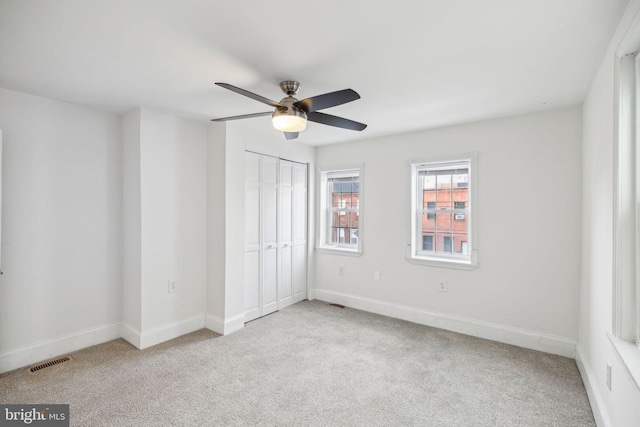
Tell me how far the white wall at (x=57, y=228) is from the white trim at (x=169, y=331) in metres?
0.47

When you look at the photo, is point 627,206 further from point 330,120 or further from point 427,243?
point 427,243

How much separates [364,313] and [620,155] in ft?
10.7

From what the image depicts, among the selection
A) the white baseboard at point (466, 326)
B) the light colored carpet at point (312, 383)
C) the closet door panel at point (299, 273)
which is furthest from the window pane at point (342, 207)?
the light colored carpet at point (312, 383)

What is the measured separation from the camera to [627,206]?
5.48 ft

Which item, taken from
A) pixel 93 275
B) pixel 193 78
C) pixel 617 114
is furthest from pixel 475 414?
pixel 93 275

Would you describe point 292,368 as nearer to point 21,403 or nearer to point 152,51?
point 21,403

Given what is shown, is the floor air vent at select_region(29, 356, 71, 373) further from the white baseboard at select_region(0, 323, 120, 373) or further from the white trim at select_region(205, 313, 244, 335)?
the white trim at select_region(205, 313, 244, 335)

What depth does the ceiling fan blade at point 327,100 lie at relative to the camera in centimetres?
191

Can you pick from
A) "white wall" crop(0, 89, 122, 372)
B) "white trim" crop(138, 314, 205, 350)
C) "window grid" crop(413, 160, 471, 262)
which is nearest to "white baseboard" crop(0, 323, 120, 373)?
"white wall" crop(0, 89, 122, 372)

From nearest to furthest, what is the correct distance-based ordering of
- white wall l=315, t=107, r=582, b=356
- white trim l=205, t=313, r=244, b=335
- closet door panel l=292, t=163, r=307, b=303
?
white wall l=315, t=107, r=582, b=356
white trim l=205, t=313, r=244, b=335
closet door panel l=292, t=163, r=307, b=303

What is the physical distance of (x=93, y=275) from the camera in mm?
3215

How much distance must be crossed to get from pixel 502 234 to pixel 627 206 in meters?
1.78

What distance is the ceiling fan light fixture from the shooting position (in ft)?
7.17

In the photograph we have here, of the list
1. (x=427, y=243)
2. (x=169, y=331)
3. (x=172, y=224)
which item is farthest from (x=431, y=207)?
(x=169, y=331)
